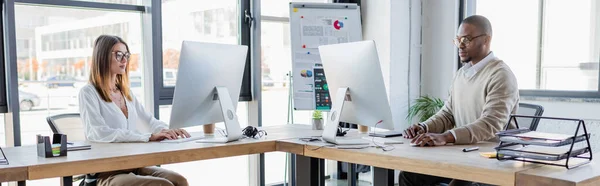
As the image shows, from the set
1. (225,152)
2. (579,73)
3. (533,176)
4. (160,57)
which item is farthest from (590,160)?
(160,57)

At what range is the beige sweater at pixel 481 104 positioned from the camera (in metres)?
2.45

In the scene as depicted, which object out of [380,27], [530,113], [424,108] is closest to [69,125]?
[530,113]

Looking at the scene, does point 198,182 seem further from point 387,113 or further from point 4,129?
point 387,113

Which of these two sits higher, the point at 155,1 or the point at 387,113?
the point at 155,1

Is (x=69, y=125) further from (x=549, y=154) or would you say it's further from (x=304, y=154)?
(x=549, y=154)

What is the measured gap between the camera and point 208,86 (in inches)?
102

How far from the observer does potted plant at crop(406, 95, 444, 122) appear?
4.72m

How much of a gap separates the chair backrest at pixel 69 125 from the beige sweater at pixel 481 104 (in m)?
1.84

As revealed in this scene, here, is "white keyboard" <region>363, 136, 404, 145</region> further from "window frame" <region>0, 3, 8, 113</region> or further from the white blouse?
"window frame" <region>0, 3, 8, 113</region>

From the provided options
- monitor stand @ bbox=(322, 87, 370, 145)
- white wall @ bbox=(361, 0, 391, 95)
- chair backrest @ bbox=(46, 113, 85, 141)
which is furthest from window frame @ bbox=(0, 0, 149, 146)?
white wall @ bbox=(361, 0, 391, 95)

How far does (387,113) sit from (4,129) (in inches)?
92.1

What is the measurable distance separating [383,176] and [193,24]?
2.29 m

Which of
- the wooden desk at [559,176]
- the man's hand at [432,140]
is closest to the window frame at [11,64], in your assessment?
the man's hand at [432,140]

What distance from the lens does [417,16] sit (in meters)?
4.96
